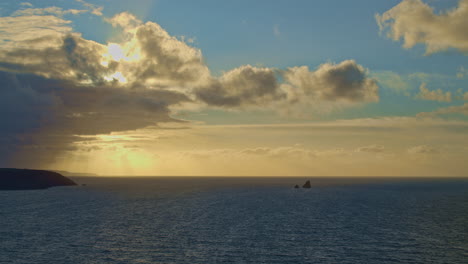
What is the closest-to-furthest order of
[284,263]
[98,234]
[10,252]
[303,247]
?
[284,263] < [10,252] < [303,247] < [98,234]

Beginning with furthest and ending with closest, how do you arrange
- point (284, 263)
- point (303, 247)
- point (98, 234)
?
point (98, 234), point (303, 247), point (284, 263)

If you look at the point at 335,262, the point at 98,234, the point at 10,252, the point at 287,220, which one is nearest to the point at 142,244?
the point at 98,234

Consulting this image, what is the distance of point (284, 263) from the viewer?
53.4 metres

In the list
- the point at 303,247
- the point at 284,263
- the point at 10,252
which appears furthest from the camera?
the point at 303,247

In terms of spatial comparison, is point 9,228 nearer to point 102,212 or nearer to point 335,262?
point 102,212

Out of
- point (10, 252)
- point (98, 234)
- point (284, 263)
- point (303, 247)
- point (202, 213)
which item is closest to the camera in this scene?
point (284, 263)

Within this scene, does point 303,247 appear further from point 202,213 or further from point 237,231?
point 202,213

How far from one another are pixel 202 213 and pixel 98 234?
40581mm

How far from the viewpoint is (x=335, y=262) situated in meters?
54.2

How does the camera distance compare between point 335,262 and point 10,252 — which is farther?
point 10,252

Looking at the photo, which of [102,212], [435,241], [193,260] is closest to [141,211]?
[102,212]

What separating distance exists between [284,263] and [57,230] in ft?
177

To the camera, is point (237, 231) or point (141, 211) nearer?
point (237, 231)

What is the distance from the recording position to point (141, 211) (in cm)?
11644
